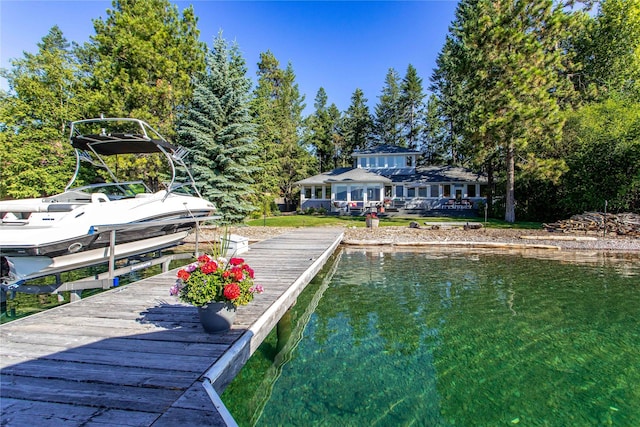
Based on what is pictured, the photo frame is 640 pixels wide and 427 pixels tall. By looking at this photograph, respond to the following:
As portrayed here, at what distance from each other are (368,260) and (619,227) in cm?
1096

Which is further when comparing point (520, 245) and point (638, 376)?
point (520, 245)

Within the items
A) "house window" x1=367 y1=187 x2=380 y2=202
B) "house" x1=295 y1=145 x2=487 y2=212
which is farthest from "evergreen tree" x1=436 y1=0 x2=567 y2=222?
"house window" x1=367 y1=187 x2=380 y2=202

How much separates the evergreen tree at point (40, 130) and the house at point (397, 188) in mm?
15057

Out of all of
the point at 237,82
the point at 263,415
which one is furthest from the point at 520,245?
the point at 237,82

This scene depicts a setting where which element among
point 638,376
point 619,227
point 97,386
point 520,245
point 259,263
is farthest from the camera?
point 619,227

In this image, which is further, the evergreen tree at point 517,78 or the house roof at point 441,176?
the house roof at point 441,176

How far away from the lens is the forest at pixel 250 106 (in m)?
13.0

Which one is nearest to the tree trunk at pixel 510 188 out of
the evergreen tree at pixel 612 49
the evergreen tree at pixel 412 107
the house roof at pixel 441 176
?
the house roof at pixel 441 176

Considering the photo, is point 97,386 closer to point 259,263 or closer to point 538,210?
point 259,263

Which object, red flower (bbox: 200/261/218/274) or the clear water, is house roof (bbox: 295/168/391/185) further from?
red flower (bbox: 200/261/218/274)

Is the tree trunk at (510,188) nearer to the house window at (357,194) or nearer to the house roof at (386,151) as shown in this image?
the house window at (357,194)

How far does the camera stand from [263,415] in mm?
2883

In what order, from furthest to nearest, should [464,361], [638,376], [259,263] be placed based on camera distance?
[259,263] → [464,361] → [638,376]

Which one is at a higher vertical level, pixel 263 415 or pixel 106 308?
pixel 106 308
